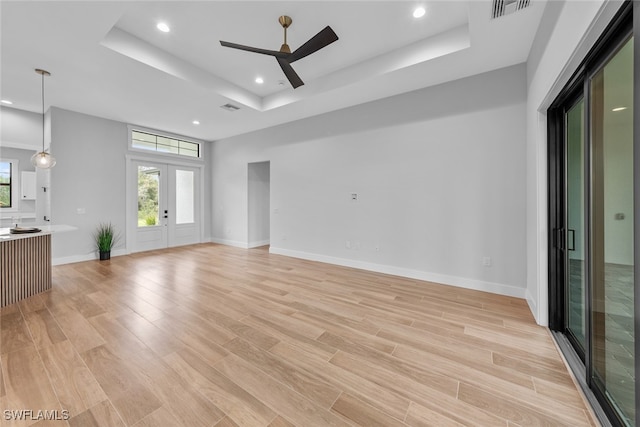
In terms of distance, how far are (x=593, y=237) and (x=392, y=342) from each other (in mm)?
1633

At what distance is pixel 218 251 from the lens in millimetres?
6188

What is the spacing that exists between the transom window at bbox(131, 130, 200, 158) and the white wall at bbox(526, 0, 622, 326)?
24.4 ft

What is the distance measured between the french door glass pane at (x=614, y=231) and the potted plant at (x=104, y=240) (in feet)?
24.3

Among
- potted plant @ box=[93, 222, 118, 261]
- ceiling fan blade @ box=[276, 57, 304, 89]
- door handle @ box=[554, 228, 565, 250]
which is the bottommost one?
potted plant @ box=[93, 222, 118, 261]

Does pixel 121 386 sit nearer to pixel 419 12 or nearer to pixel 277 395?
pixel 277 395

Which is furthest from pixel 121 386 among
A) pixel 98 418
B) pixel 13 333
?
pixel 13 333

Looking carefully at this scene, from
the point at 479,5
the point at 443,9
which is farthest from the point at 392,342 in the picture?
the point at 443,9

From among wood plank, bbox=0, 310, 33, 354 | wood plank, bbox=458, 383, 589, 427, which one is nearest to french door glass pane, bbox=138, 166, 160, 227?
wood plank, bbox=0, 310, 33, 354

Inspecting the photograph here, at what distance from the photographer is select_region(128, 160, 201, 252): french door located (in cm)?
605

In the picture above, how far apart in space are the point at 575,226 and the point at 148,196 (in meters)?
7.75

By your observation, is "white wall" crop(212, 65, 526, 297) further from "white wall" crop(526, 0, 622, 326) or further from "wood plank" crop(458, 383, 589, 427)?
"wood plank" crop(458, 383, 589, 427)

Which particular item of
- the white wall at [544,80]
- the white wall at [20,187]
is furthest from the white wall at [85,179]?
the white wall at [544,80]

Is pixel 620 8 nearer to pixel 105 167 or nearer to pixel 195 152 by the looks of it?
pixel 105 167

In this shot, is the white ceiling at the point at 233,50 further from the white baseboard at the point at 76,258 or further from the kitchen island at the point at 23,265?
the white baseboard at the point at 76,258
